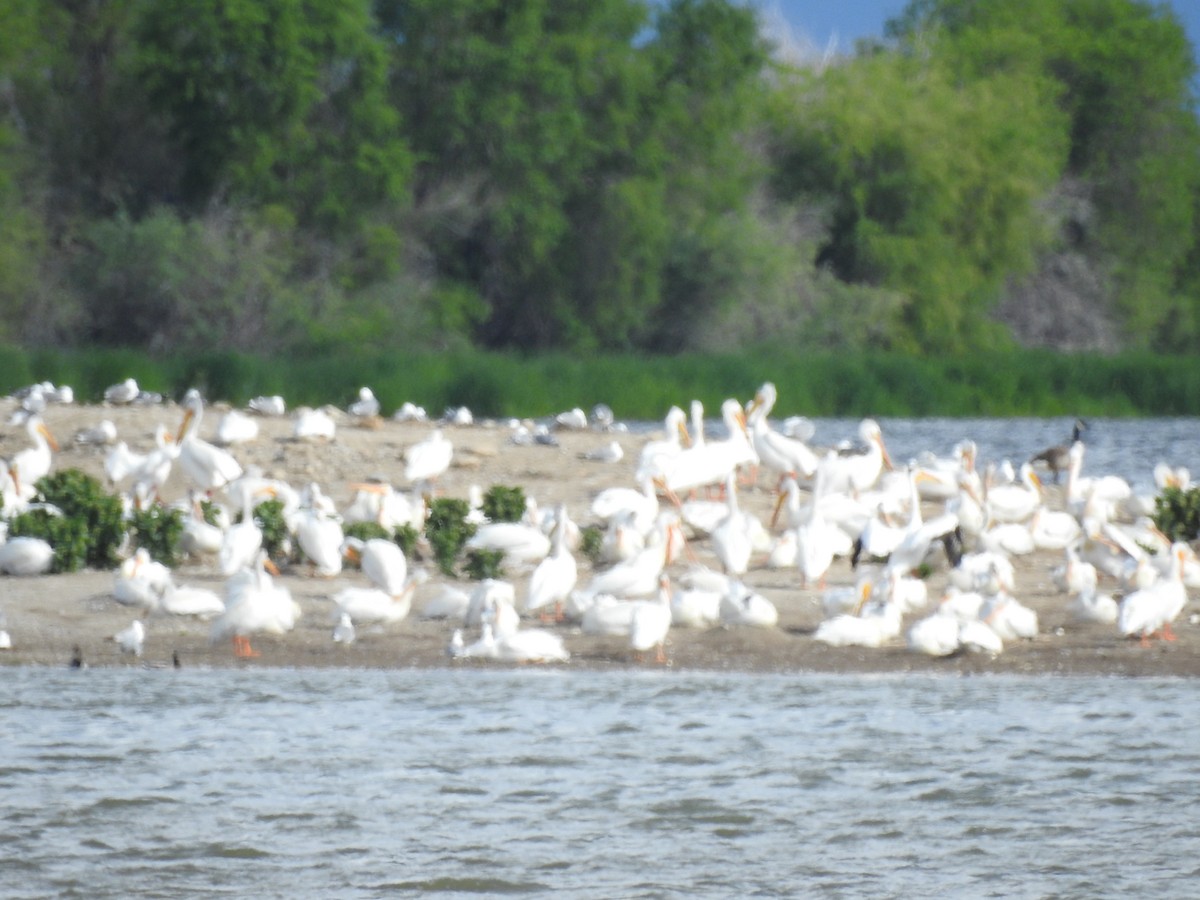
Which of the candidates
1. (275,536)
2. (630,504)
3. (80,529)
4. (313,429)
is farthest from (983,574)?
(313,429)

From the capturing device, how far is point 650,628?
11.0 m

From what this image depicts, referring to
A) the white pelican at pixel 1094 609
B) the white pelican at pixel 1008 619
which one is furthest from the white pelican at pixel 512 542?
the white pelican at pixel 1094 609

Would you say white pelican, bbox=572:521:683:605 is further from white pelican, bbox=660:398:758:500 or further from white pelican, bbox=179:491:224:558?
white pelican, bbox=660:398:758:500

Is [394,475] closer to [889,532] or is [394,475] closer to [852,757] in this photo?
[889,532]

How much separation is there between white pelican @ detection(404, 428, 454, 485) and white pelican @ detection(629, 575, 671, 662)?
4.94 meters

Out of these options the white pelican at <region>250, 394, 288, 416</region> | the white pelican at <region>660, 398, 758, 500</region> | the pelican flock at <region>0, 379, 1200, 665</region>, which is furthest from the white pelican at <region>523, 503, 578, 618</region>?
the white pelican at <region>250, 394, 288, 416</region>

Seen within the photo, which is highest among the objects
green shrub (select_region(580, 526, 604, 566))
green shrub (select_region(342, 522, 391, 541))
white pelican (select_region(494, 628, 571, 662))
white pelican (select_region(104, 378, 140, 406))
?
white pelican (select_region(104, 378, 140, 406))

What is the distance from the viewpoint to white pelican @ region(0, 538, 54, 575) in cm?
1279

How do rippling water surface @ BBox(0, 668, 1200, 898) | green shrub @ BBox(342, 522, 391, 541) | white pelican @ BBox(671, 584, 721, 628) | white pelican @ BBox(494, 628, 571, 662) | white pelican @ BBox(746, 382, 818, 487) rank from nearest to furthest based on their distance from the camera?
rippling water surface @ BBox(0, 668, 1200, 898)
white pelican @ BBox(494, 628, 571, 662)
white pelican @ BBox(671, 584, 721, 628)
green shrub @ BBox(342, 522, 391, 541)
white pelican @ BBox(746, 382, 818, 487)

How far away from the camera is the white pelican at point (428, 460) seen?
52.7ft

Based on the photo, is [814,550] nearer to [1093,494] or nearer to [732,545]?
[732,545]

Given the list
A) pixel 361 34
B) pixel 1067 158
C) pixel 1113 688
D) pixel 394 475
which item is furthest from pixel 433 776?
pixel 1067 158

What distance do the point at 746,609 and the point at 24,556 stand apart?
4186 millimetres

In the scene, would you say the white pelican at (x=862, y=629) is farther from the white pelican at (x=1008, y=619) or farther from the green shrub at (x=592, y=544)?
the green shrub at (x=592, y=544)
